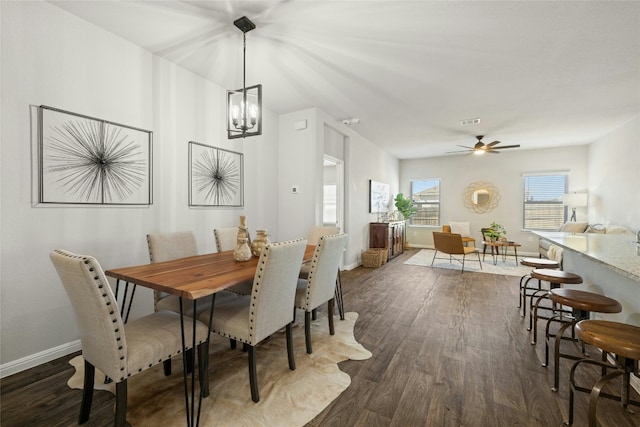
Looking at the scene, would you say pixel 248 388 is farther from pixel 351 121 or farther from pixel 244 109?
pixel 351 121

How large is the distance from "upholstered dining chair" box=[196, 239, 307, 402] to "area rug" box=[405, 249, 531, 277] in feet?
15.0

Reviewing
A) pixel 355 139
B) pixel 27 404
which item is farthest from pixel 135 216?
pixel 355 139

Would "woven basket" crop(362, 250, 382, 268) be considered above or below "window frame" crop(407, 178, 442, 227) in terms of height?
below

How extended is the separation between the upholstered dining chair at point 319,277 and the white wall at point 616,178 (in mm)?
4996

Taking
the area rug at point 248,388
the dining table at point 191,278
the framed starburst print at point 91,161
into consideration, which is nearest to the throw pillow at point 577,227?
the area rug at point 248,388

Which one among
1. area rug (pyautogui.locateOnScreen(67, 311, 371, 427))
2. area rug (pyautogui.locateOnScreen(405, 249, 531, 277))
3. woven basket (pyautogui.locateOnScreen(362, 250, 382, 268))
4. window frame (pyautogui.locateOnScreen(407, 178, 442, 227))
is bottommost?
area rug (pyautogui.locateOnScreen(67, 311, 371, 427))

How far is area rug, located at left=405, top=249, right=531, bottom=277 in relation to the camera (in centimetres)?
525

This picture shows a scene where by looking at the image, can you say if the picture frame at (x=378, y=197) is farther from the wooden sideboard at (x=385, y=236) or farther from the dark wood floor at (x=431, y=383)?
the dark wood floor at (x=431, y=383)

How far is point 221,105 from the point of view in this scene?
3502 millimetres

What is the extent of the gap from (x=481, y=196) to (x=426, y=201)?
1.44m

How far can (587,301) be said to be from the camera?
67.9 inches

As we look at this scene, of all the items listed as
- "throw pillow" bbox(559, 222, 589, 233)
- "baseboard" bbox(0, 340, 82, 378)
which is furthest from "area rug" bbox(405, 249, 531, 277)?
"baseboard" bbox(0, 340, 82, 378)

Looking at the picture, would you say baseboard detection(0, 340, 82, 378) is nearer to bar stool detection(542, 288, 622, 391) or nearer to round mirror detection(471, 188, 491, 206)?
bar stool detection(542, 288, 622, 391)

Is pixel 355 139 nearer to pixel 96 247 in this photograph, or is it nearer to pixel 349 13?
pixel 349 13
